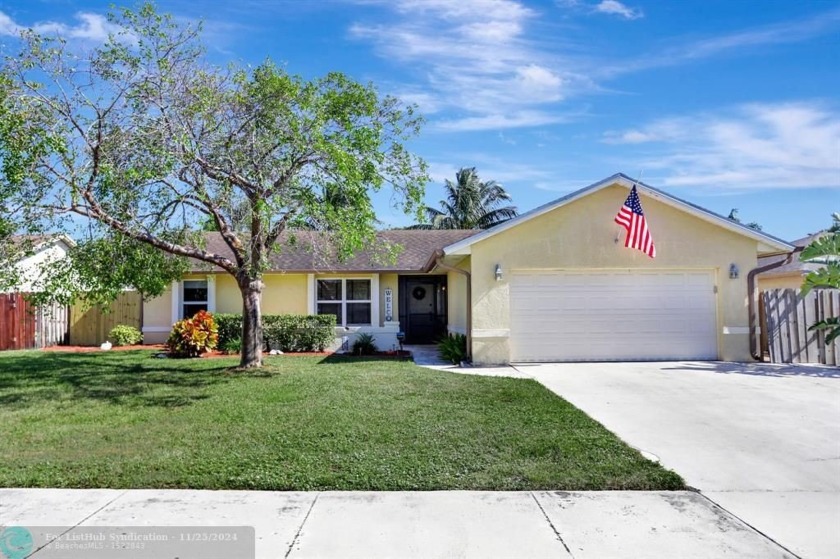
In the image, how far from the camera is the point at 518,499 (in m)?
4.94

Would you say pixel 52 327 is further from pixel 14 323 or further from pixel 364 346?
pixel 364 346

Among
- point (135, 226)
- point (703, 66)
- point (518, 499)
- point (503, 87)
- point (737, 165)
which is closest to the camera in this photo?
point (518, 499)

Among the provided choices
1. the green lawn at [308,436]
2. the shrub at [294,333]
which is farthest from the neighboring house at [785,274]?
the shrub at [294,333]

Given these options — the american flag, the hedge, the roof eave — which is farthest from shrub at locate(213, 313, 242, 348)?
the american flag

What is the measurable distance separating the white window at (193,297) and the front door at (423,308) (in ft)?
21.1

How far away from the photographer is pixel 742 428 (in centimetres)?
725

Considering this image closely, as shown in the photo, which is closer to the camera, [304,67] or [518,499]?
[518,499]

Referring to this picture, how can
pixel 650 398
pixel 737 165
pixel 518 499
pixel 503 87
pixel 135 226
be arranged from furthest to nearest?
1. pixel 737 165
2. pixel 503 87
3. pixel 135 226
4. pixel 650 398
5. pixel 518 499

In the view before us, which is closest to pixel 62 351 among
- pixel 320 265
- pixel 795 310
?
Result: pixel 320 265

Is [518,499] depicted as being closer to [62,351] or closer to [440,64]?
[440,64]

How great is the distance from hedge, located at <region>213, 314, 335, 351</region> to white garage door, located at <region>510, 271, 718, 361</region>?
6348 millimetres

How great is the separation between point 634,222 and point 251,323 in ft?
28.5

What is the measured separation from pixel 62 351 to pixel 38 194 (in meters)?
9.60

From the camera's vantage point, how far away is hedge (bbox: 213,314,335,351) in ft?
55.3
